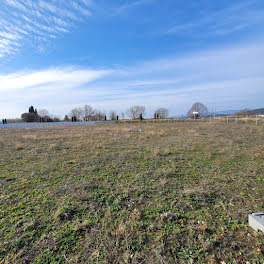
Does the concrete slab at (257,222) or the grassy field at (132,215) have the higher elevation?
the concrete slab at (257,222)

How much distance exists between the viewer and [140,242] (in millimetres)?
1852

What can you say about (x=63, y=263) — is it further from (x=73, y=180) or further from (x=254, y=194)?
(x=254, y=194)

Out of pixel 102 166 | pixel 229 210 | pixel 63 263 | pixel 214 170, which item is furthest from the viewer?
pixel 102 166

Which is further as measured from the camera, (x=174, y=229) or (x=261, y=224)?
(x=174, y=229)

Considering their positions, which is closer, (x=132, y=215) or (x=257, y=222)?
(x=257, y=222)

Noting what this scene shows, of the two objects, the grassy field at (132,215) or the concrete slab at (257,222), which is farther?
the concrete slab at (257,222)

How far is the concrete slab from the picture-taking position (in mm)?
1912

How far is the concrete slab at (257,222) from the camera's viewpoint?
1912 millimetres

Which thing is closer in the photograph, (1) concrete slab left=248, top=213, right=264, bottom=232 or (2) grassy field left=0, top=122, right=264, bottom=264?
(2) grassy field left=0, top=122, right=264, bottom=264

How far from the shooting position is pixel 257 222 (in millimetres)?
1964

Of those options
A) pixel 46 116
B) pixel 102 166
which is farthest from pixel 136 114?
pixel 102 166

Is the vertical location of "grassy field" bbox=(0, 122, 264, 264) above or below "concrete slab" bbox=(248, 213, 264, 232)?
below

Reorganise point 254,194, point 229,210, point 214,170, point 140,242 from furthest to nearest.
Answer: point 214,170, point 254,194, point 229,210, point 140,242

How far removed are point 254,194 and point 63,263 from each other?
3.50 metres
